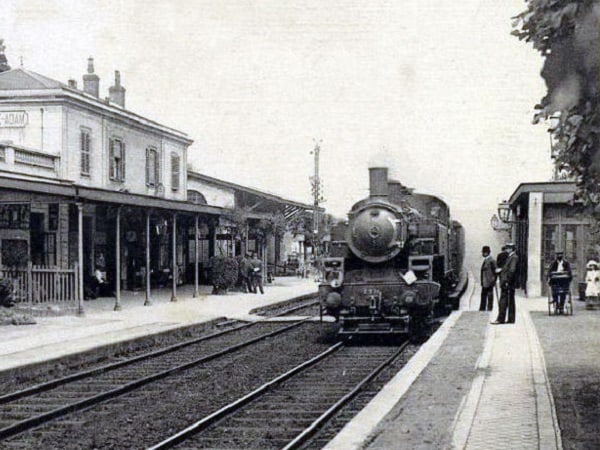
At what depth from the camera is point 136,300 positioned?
2245cm

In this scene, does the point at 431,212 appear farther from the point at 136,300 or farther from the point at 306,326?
the point at 136,300

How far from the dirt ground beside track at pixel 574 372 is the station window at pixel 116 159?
14223 millimetres

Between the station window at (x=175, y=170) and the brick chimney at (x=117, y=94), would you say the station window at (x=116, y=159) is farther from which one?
the brick chimney at (x=117, y=94)

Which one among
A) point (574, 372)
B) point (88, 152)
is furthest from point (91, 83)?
point (574, 372)

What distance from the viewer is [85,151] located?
79.0 feet

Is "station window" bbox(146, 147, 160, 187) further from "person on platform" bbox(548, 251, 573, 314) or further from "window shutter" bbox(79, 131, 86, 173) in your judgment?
"person on platform" bbox(548, 251, 573, 314)

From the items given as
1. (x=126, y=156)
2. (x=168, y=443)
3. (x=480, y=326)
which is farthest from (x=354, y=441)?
(x=126, y=156)

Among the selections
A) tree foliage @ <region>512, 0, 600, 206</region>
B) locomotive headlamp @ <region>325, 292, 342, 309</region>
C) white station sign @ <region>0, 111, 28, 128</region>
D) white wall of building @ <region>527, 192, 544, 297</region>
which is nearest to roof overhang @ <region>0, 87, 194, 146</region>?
white station sign @ <region>0, 111, 28, 128</region>

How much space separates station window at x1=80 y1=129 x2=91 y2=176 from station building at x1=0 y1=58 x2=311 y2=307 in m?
0.03

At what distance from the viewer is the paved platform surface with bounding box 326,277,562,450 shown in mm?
6414

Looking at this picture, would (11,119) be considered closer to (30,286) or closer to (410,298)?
(30,286)

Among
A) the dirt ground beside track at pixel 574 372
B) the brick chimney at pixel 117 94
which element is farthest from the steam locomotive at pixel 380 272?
the brick chimney at pixel 117 94

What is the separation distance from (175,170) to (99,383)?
21125mm

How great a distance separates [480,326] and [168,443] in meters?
9.34
